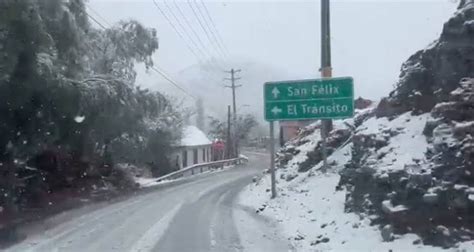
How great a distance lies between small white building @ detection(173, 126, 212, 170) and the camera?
64.3 metres

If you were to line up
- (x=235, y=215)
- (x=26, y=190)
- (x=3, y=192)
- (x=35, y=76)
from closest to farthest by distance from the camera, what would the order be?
(x=235, y=215) → (x=35, y=76) → (x=3, y=192) → (x=26, y=190)

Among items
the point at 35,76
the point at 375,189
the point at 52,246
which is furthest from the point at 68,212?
the point at 375,189

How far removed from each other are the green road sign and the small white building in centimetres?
3642

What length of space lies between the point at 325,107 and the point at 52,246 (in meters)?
11.4

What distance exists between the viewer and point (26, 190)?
2433cm

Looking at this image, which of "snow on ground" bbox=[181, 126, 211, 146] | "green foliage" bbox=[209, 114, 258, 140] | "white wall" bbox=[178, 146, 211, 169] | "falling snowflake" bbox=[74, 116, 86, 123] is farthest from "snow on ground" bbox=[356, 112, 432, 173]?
"green foliage" bbox=[209, 114, 258, 140]

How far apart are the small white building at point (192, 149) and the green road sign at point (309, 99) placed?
3642cm

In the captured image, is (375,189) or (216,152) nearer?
(375,189)

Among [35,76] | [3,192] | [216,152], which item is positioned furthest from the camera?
[216,152]

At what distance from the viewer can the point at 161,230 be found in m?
14.4

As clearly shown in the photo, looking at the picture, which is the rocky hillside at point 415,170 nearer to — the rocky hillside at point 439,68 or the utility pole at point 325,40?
the rocky hillside at point 439,68

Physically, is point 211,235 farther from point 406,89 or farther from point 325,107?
point 325,107

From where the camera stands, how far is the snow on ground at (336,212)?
1116 cm

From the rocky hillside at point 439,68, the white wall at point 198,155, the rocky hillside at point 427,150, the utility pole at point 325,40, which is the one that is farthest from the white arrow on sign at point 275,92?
the white wall at point 198,155
